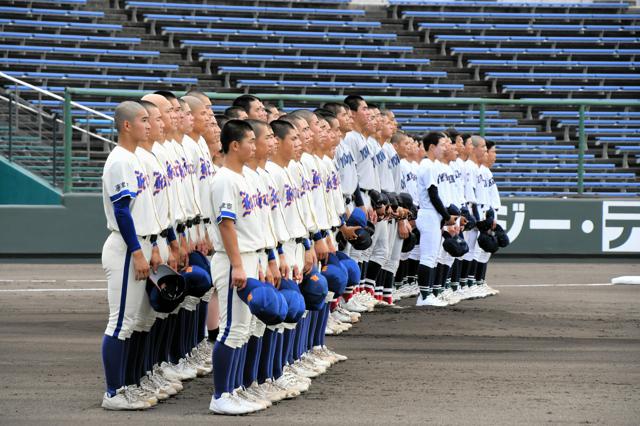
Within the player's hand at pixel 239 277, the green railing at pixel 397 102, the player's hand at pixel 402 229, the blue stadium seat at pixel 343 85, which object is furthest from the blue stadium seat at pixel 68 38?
the player's hand at pixel 239 277

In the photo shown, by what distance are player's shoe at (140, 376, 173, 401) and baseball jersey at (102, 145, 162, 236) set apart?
1.10 meters

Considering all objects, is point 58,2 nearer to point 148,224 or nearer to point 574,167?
point 574,167

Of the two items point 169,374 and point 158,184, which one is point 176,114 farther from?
point 169,374

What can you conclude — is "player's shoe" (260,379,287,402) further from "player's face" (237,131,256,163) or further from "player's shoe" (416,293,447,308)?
"player's shoe" (416,293,447,308)

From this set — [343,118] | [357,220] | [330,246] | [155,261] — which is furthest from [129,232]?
[343,118]

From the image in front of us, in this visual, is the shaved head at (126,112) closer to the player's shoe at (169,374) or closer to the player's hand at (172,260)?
the player's hand at (172,260)

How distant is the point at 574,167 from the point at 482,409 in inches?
558

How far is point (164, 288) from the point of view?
307 inches

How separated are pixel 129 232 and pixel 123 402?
44.8 inches

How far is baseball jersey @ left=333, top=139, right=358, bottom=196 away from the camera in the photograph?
12883 mm

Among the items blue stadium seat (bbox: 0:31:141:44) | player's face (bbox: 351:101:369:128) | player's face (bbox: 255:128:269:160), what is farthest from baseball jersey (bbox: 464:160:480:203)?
blue stadium seat (bbox: 0:31:141:44)

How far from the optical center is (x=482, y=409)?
7.92 meters

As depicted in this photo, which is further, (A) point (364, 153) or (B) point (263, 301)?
(A) point (364, 153)

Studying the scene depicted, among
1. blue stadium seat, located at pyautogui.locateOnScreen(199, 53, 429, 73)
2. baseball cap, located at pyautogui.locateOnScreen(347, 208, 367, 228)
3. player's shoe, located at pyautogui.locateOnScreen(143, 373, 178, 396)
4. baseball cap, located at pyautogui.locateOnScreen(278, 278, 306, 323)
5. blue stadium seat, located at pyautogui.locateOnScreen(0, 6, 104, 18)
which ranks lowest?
player's shoe, located at pyautogui.locateOnScreen(143, 373, 178, 396)
